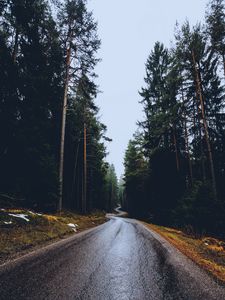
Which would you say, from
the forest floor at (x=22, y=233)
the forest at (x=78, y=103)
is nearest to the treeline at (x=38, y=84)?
the forest at (x=78, y=103)

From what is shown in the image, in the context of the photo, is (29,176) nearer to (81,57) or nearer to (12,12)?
(12,12)

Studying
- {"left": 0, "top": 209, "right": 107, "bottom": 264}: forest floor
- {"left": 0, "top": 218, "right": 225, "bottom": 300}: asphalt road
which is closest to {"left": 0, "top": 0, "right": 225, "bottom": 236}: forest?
{"left": 0, "top": 209, "right": 107, "bottom": 264}: forest floor

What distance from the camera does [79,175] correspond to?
30047 millimetres

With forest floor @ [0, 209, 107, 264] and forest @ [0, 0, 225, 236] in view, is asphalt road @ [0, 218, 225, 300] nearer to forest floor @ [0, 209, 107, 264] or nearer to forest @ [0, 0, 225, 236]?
forest floor @ [0, 209, 107, 264]

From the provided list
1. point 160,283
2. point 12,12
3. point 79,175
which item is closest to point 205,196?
point 160,283

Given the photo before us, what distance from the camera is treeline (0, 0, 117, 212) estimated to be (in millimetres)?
10422

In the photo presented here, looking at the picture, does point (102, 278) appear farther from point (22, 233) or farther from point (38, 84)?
point (38, 84)

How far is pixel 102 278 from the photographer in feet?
11.8

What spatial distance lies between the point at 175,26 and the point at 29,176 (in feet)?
54.1

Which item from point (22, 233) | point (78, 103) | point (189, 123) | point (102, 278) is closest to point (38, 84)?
point (78, 103)

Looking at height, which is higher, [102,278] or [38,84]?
[38,84]

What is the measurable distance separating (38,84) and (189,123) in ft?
49.9

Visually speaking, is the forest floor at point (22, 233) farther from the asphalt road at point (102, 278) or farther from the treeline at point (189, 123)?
the treeline at point (189, 123)

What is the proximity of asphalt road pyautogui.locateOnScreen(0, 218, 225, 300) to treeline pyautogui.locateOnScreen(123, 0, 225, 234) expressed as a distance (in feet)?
29.1
